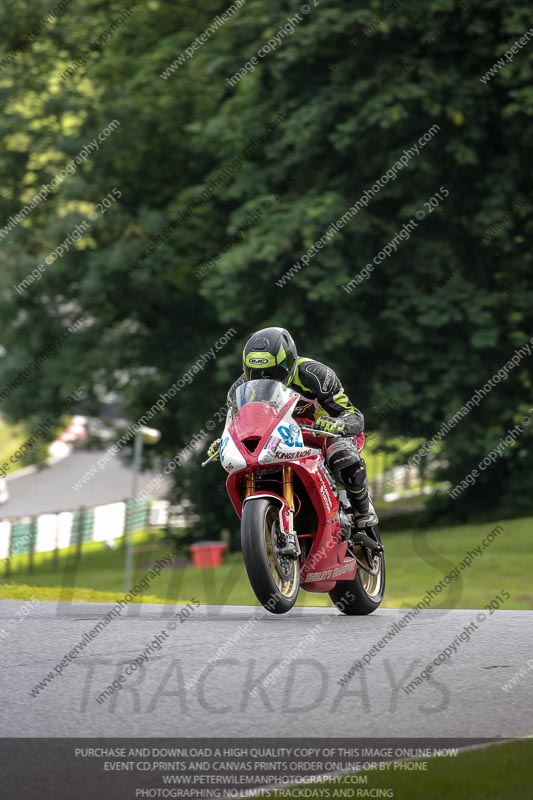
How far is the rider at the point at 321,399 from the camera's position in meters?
9.21

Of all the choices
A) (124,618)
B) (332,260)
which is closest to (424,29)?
(332,260)

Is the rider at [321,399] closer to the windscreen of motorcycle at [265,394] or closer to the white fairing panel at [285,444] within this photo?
the windscreen of motorcycle at [265,394]

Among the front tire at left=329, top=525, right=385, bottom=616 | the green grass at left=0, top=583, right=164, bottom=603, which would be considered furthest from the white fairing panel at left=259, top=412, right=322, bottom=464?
the green grass at left=0, top=583, right=164, bottom=603

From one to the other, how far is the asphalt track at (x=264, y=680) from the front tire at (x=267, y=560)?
0.25 m

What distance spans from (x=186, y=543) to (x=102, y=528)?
706cm

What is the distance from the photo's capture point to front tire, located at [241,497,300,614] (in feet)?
27.8

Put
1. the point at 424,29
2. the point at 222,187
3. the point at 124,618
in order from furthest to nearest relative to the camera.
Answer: the point at 222,187 → the point at 424,29 → the point at 124,618

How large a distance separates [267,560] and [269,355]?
147cm

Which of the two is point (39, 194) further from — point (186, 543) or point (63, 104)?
point (186, 543)

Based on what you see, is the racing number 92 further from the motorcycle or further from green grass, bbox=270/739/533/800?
green grass, bbox=270/739/533/800

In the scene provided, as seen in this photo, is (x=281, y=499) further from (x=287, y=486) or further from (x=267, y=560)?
(x=267, y=560)

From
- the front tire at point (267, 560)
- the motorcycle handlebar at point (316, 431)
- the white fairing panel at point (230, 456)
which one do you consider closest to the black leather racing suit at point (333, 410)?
the motorcycle handlebar at point (316, 431)

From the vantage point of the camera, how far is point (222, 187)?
27.2 metres

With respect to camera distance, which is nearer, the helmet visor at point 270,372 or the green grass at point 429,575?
the helmet visor at point 270,372
